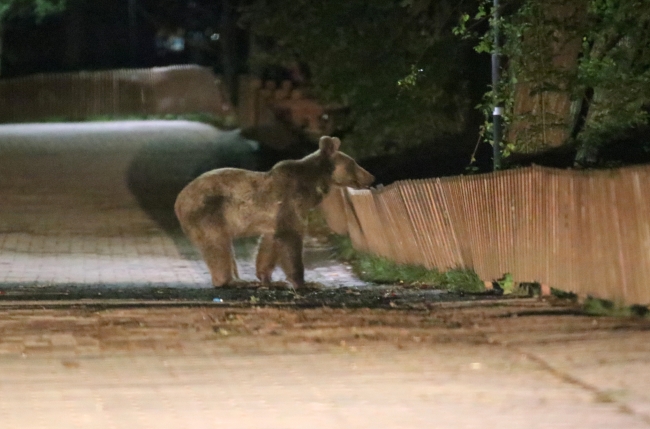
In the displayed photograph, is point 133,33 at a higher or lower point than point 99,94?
higher

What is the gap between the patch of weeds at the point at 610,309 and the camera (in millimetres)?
7848

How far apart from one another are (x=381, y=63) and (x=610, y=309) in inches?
485

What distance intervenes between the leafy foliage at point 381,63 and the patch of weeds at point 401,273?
15.2 ft

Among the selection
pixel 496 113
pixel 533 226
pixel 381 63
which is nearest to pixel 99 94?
pixel 381 63

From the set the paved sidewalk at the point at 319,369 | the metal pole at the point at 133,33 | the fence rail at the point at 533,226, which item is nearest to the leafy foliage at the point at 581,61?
the fence rail at the point at 533,226

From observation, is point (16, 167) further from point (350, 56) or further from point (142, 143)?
point (350, 56)

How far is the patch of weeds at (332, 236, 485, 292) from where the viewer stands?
1079cm

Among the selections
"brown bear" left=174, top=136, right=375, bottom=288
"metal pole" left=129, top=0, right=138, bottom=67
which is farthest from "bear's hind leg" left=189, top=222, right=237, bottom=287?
"metal pole" left=129, top=0, right=138, bottom=67

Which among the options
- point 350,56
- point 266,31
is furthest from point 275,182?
point 266,31

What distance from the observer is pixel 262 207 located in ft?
37.1

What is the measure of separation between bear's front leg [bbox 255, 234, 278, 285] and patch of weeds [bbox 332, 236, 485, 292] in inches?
63.8

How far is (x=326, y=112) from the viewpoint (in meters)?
24.0

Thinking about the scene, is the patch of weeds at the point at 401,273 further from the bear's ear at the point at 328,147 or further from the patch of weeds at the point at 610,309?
the patch of weeds at the point at 610,309

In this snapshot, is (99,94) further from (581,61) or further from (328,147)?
(581,61)
